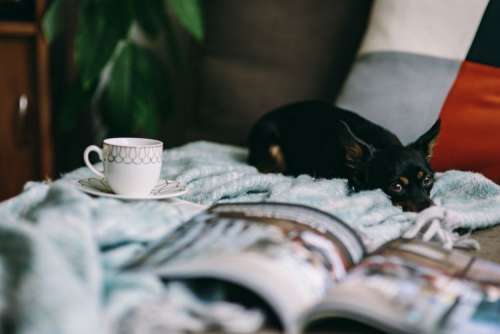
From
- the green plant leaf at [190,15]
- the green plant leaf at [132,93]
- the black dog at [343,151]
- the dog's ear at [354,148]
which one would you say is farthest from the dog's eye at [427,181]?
the green plant leaf at [132,93]

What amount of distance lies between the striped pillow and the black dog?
0.28 feet

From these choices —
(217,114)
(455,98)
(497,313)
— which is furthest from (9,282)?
(217,114)

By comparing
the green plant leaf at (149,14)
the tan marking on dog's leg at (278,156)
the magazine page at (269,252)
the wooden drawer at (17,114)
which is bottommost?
the wooden drawer at (17,114)

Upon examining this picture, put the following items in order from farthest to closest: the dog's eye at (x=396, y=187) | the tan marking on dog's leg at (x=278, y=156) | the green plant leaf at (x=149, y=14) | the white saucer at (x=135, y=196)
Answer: the green plant leaf at (x=149, y=14) < the tan marking on dog's leg at (x=278, y=156) < the dog's eye at (x=396, y=187) < the white saucer at (x=135, y=196)

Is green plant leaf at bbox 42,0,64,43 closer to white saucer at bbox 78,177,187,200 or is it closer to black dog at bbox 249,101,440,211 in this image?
black dog at bbox 249,101,440,211

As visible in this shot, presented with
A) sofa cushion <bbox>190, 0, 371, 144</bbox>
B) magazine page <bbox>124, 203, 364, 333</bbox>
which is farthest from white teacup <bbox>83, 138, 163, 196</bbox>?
sofa cushion <bbox>190, 0, 371, 144</bbox>

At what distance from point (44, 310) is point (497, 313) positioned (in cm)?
48

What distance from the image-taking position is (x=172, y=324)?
1.98 ft

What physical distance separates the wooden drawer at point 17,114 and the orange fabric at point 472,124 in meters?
1.48

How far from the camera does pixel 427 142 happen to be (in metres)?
1.33

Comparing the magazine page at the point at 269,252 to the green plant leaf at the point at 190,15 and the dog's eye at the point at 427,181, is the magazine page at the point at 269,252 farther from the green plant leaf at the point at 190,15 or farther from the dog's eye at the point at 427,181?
the green plant leaf at the point at 190,15

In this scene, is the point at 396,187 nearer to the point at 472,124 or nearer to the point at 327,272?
the point at 472,124

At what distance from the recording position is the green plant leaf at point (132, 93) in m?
2.14

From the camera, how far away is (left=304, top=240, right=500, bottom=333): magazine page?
63 centimetres
